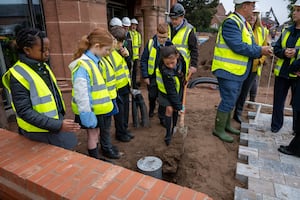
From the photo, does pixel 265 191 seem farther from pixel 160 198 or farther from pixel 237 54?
pixel 237 54

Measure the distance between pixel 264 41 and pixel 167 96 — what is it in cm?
230

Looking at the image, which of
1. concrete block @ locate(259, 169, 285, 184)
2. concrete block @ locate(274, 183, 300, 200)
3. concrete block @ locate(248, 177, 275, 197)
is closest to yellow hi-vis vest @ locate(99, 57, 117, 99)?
concrete block @ locate(248, 177, 275, 197)

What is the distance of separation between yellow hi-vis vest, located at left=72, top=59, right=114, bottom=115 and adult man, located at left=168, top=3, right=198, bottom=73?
5.69 ft

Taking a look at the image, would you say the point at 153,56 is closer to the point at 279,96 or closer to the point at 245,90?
the point at 245,90

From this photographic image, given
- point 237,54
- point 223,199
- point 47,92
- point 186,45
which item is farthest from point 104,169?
point 186,45

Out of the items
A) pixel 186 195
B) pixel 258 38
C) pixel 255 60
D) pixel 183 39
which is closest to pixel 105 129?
pixel 186 195

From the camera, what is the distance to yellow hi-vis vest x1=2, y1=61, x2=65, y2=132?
5.35 feet

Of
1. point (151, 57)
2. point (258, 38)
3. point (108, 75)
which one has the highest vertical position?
point (258, 38)

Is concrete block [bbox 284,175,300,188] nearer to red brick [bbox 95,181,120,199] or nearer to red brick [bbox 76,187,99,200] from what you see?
red brick [bbox 95,181,120,199]

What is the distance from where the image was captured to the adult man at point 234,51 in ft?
9.28

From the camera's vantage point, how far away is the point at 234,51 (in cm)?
288

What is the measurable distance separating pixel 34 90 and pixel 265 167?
268 centimetres

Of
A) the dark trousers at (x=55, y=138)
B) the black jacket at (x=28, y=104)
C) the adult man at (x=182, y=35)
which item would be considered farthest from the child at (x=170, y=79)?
the black jacket at (x=28, y=104)

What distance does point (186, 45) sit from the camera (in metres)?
3.51
